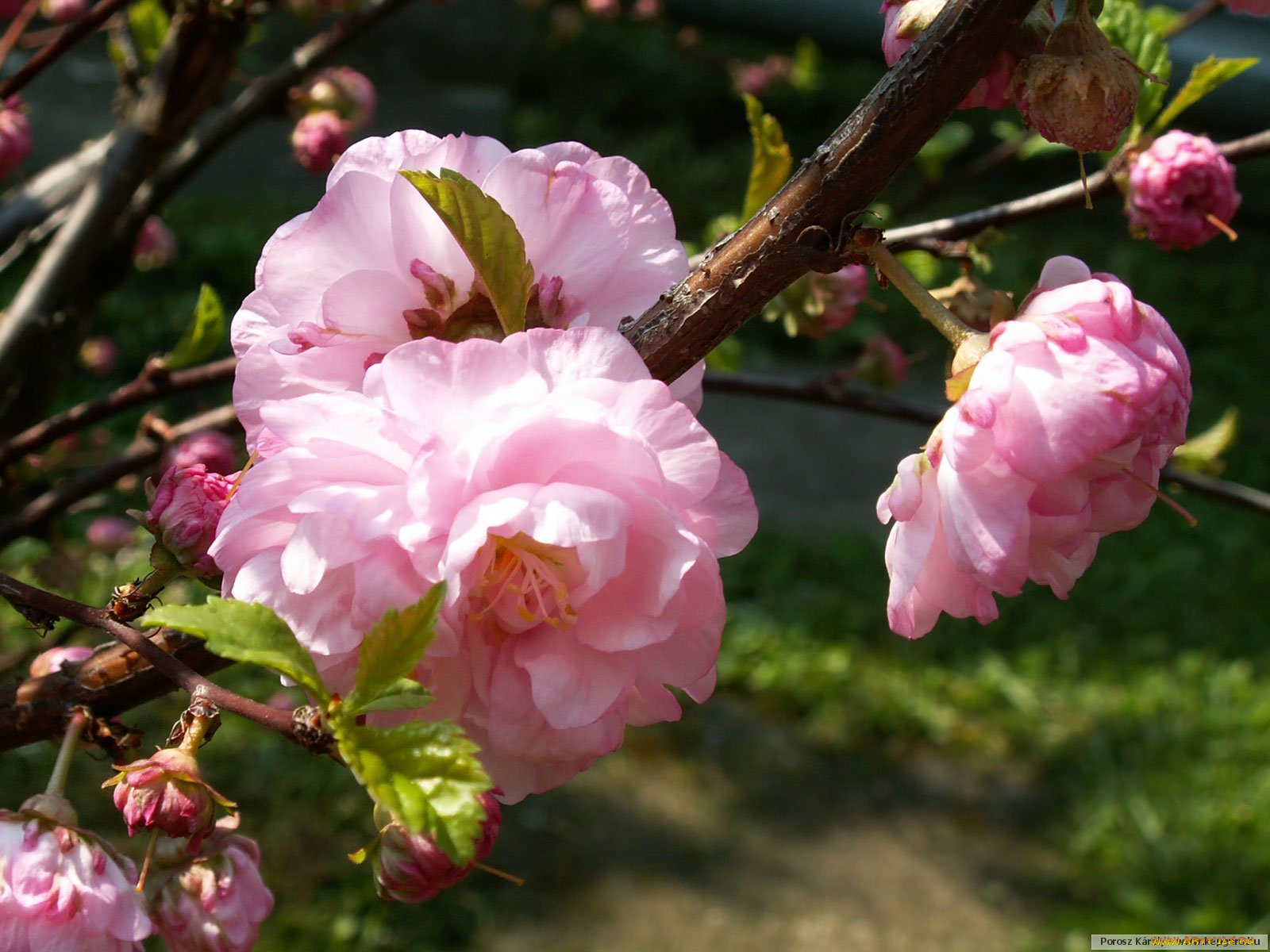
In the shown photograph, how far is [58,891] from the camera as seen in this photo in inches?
16.9

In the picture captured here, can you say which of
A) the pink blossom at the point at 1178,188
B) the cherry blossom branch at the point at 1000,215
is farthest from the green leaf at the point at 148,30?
the pink blossom at the point at 1178,188

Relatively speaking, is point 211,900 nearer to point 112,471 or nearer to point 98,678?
point 98,678

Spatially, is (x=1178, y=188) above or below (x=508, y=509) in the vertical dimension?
below

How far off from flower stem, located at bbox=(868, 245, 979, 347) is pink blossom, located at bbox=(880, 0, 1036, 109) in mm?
64

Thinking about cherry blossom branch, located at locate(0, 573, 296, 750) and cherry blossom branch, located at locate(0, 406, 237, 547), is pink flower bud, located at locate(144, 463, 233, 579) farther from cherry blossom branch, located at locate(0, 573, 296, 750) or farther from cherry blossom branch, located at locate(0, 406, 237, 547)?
cherry blossom branch, located at locate(0, 406, 237, 547)

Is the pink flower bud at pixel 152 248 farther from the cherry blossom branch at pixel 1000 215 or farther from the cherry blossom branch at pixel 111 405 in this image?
the cherry blossom branch at pixel 1000 215

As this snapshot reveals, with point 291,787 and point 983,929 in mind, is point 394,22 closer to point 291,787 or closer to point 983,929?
point 291,787

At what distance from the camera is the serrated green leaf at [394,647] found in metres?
0.35

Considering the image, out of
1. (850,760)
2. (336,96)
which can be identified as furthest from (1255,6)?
(850,760)

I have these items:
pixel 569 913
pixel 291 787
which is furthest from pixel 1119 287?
pixel 291 787

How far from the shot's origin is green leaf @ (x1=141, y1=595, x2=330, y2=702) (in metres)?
0.34

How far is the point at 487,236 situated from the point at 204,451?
0.57 metres

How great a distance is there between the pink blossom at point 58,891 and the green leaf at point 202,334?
41 cm

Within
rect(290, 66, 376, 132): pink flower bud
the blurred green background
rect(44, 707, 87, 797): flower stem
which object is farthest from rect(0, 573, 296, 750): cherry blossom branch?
rect(290, 66, 376, 132): pink flower bud
